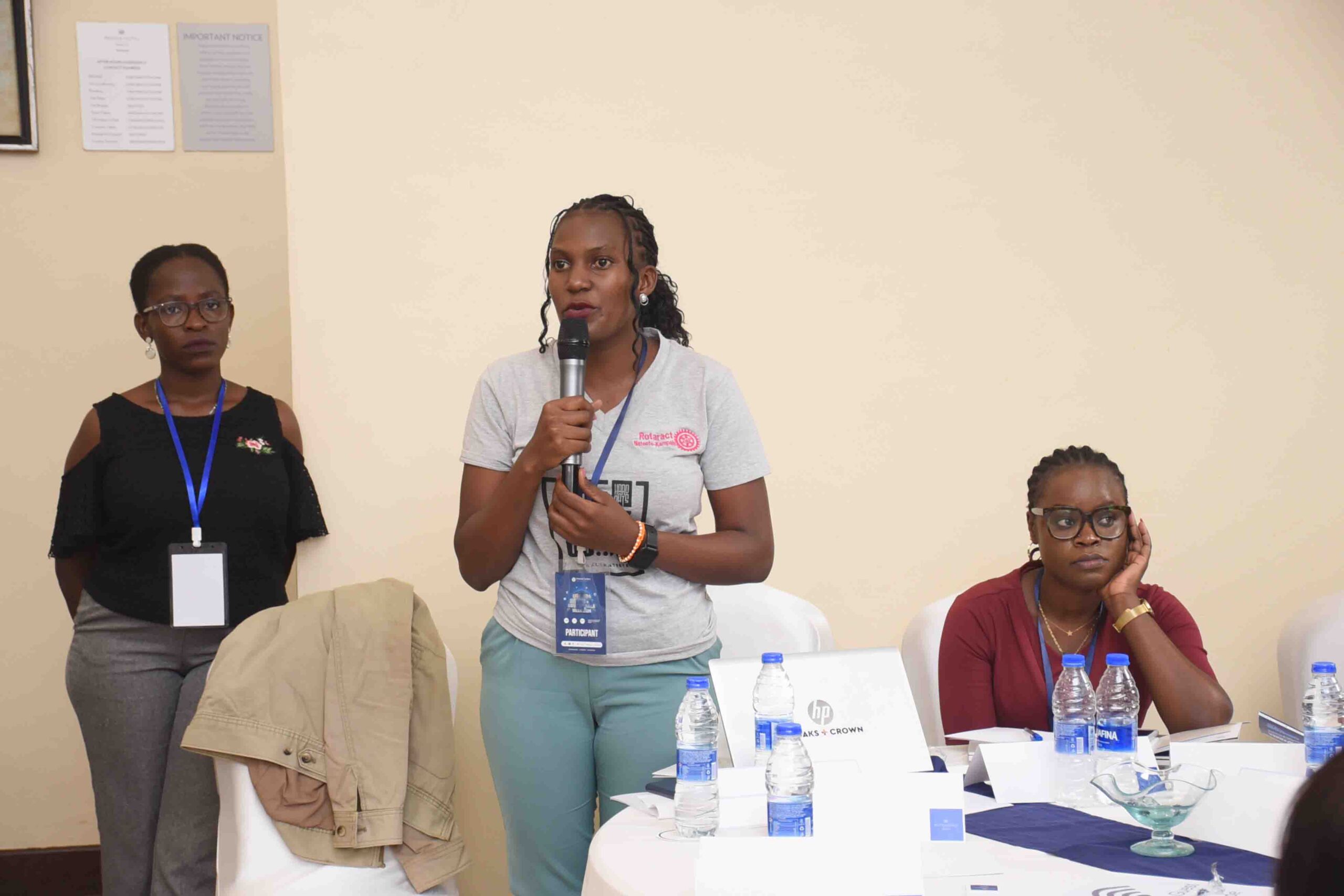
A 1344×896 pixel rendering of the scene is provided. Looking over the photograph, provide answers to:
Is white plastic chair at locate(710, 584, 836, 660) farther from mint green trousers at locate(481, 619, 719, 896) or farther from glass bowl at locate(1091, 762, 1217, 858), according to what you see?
glass bowl at locate(1091, 762, 1217, 858)

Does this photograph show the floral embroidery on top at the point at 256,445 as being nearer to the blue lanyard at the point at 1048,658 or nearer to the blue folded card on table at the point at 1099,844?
the blue lanyard at the point at 1048,658

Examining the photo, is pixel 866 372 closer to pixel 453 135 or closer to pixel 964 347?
pixel 964 347

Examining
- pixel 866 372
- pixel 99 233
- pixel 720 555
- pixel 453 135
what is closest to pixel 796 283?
pixel 866 372

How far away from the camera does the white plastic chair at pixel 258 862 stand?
2330mm

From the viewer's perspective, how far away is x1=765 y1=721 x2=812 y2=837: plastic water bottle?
5.17ft

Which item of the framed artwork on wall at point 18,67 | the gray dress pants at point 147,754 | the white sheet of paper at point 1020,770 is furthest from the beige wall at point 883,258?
the white sheet of paper at point 1020,770

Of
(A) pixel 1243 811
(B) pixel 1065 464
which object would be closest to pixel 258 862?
(A) pixel 1243 811

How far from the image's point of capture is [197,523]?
2.95 m

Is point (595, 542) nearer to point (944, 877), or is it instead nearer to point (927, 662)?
point (944, 877)

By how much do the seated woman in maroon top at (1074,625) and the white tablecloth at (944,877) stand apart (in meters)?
0.76

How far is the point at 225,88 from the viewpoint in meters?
4.21

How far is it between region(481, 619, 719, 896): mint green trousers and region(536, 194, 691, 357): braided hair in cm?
64

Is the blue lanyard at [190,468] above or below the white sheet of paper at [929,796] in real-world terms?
above

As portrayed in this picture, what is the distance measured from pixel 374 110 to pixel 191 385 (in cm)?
89
